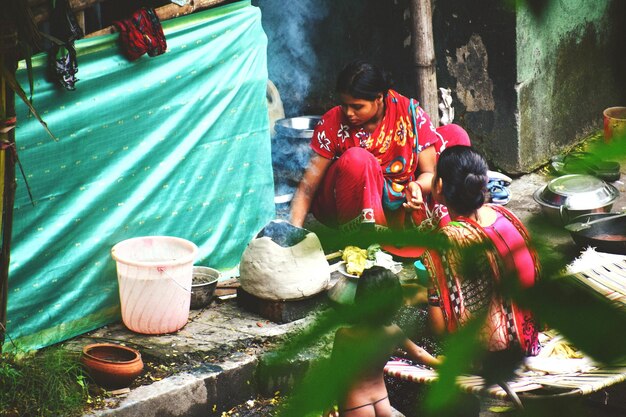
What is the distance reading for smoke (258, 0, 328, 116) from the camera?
7.64m

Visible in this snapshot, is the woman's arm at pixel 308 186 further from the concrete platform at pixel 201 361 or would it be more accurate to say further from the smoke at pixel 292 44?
the smoke at pixel 292 44

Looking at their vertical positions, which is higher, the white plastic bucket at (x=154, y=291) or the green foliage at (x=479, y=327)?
the green foliage at (x=479, y=327)

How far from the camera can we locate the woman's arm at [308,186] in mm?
6062

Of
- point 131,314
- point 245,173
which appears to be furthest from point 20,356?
point 245,173

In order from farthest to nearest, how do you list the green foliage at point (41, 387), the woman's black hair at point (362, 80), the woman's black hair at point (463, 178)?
the woman's black hair at point (362, 80), the green foliage at point (41, 387), the woman's black hair at point (463, 178)

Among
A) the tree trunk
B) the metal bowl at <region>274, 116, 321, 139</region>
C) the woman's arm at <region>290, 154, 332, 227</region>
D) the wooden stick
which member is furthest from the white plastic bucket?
the metal bowl at <region>274, 116, 321, 139</region>

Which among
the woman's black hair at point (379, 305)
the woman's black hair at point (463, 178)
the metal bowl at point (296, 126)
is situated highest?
the woman's black hair at point (379, 305)

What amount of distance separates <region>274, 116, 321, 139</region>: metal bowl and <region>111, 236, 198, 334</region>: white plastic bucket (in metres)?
1.81

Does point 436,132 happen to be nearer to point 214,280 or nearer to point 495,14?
point 495,14

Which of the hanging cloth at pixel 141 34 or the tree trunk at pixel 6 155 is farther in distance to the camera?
the hanging cloth at pixel 141 34

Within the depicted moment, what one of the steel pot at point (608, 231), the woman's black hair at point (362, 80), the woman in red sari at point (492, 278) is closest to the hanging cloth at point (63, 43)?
the woman's black hair at point (362, 80)

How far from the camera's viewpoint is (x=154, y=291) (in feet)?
16.7

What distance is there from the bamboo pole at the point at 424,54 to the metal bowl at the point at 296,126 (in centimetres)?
92

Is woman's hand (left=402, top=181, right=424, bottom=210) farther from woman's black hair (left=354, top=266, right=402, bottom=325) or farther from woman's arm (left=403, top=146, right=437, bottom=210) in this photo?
woman's black hair (left=354, top=266, right=402, bottom=325)
